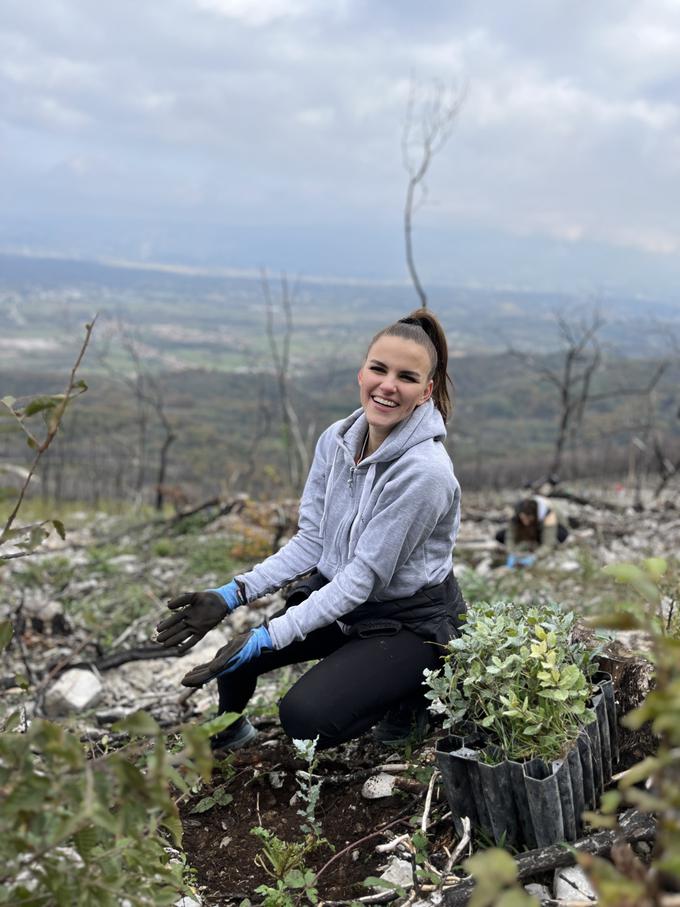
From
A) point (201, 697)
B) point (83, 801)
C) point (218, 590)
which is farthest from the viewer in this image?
point (201, 697)

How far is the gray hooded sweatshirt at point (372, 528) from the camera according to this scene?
2883 millimetres

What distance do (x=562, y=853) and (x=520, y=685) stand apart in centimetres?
47

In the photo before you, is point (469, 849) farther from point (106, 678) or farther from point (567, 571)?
point (567, 571)

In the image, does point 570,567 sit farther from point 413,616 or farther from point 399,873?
point 399,873

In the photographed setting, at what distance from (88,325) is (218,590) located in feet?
4.91

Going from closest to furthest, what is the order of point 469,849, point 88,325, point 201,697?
1. point 88,325
2. point 469,849
3. point 201,697

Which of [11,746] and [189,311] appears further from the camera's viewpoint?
[189,311]

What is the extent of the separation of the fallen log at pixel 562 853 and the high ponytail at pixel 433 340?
1.79 meters

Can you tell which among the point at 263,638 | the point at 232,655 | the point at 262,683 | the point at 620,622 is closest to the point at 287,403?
the point at 262,683

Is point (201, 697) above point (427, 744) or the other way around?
the other way around

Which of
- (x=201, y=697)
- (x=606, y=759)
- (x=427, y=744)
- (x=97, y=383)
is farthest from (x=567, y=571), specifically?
(x=97, y=383)

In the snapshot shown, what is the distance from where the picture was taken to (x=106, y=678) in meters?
5.28

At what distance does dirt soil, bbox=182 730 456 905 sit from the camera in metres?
2.41

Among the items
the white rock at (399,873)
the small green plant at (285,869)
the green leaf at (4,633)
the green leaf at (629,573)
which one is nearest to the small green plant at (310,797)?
the small green plant at (285,869)
